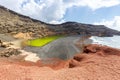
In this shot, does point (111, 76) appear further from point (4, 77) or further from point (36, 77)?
point (4, 77)

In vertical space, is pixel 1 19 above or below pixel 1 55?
above

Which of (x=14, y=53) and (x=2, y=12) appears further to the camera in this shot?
(x=2, y=12)

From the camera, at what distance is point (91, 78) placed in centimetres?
2277

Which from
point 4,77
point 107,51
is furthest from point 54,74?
point 107,51

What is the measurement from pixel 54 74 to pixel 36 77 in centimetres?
234

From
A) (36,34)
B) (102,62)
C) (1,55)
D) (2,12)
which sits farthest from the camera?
(2,12)

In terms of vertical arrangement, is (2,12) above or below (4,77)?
above

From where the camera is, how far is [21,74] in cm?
2405

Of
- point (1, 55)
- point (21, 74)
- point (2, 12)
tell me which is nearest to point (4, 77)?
point (21, 74)

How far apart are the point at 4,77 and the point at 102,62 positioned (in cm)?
1195

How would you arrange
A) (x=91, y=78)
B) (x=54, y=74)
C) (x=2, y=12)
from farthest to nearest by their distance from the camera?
(x=2, y=12) < (x=54, y=74) < (x=91, y=78)

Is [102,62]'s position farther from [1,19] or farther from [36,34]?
[1,19]

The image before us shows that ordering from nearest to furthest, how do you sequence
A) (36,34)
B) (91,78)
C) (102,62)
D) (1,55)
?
(91,78)
(102,62)
(1,55)
(36,34)

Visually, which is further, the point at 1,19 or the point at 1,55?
the point at 1,19
